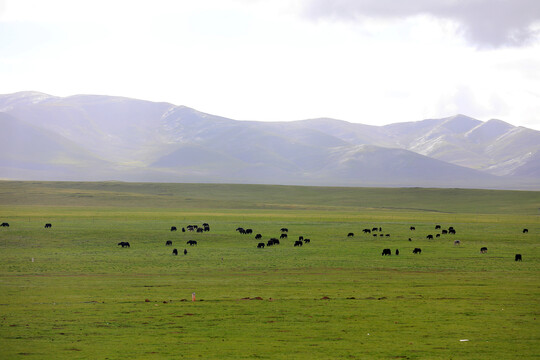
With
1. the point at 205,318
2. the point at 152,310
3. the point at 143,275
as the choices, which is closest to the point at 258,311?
the point at 205,318

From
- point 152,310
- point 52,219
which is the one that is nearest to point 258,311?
point 152,310

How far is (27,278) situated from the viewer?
110 feet

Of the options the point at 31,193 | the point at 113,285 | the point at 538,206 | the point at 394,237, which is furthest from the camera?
the point at 31,193

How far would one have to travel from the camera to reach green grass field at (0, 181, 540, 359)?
19.0 metres

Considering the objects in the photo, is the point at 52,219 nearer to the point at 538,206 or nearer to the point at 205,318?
the point at 205,318

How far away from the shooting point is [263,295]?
2803 cm

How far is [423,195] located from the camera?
450ft

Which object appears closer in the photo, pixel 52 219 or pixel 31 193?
pixel 52 219

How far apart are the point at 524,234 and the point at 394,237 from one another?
13912mm

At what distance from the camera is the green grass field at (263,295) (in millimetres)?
19047

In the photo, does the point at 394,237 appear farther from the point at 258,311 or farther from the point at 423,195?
the point at 423,195

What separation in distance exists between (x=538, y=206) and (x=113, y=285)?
103 m

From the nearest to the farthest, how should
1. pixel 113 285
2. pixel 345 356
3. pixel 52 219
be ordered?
1. pixel 345 356
2. pixel 113 285
3. pixel 52 219

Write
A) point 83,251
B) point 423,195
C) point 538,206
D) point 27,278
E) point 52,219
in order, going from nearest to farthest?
1. point 27,278
2. point 83,251
3. point 52,219
4. point 538,206
5. point 423,195
